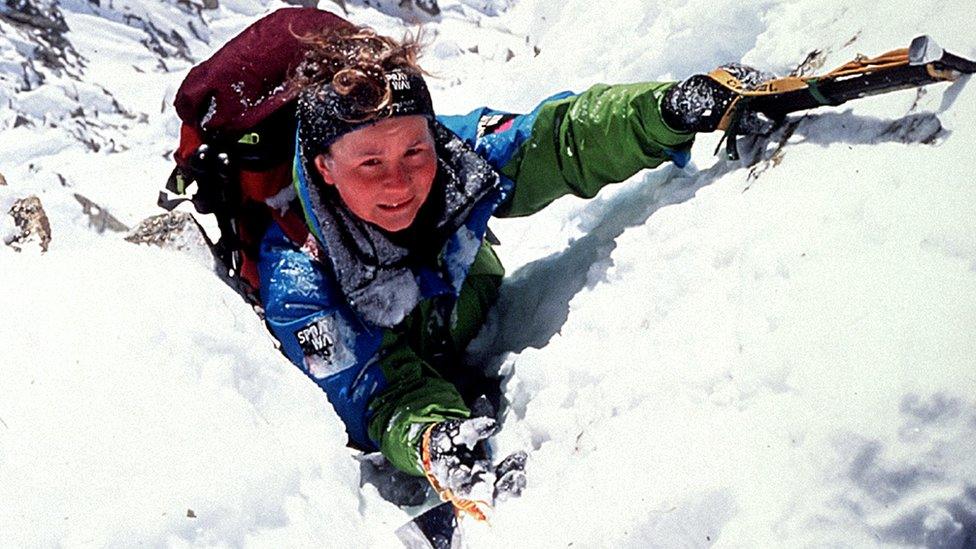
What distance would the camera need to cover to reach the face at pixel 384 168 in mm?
2299

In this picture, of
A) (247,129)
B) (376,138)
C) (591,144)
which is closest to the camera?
(376,138)

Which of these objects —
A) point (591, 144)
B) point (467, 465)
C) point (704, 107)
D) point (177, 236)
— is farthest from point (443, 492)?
point (177, 236)

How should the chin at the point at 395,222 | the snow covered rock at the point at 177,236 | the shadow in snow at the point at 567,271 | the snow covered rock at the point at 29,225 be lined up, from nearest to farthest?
the chin at the point at 395,222 < the shadow in snow at the point at 567,271 < the snow covered rock at the point at 177,236 < the snow covered rock at the point at 29,225

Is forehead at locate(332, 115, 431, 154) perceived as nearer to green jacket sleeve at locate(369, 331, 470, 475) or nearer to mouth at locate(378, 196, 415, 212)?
mouth at locate(378, 196, 415, 212)

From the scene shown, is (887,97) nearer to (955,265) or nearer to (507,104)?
(955,265)

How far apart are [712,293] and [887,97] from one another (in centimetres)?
67

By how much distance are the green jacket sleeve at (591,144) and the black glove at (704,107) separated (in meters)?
0.03

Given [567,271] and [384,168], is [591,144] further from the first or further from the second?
[384,168]

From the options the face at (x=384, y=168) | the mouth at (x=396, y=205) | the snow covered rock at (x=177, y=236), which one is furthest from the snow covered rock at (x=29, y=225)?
the mouth at (x=396, y=205)

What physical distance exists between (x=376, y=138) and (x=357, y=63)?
0.24 metres

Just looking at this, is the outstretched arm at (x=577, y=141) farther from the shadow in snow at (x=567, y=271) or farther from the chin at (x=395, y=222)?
the chin at (x=395, y=222)

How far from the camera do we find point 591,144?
2.53 metres

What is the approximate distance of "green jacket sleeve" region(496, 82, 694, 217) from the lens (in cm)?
241

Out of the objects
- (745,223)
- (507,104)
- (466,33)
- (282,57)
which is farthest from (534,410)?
(466,33)
